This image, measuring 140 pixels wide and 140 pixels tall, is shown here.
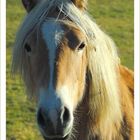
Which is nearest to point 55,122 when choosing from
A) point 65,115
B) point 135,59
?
point 65,115

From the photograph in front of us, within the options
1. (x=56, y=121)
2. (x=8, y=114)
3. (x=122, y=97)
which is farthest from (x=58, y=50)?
(x=8, y=114)

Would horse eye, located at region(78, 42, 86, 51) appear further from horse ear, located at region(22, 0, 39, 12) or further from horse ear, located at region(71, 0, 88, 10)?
horse ear, located at region(22, 0, 39, 12)

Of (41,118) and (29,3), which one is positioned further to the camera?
(29,3)

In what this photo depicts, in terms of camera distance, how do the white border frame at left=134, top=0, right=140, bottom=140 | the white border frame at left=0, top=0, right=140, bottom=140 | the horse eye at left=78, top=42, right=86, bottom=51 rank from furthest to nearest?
the white border frame at left=0, top=0, right=140, bottom=140 < the white border frame at left=134, top=0, right=140, bottom=140 < the horse eye at left=78, top=42, right=86, bottom=51

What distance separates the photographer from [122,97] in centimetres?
206

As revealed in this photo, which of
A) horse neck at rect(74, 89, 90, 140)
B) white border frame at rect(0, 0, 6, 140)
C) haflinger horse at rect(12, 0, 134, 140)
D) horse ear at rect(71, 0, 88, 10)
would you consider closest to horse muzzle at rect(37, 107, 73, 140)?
haflinger horse at rect(12, 0, 134, 140)

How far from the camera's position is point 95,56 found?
6.23ft

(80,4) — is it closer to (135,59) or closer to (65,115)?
(65,115)

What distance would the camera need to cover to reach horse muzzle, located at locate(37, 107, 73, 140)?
164 cm

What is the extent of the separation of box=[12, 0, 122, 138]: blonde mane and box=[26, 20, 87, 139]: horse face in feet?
0.13

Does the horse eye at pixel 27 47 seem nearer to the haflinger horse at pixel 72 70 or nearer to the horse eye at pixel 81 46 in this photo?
the haflinger horse at pixel 72 70

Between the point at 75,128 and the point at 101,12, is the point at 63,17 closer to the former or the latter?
the point at 75,128

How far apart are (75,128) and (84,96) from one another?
0.14 metres

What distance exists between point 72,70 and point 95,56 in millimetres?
148
